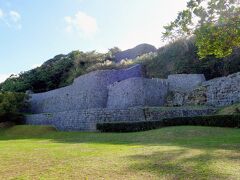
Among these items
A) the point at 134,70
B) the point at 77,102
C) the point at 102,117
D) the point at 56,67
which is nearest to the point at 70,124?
the point at 102,117

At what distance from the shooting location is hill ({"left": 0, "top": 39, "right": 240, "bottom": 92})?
3172cm

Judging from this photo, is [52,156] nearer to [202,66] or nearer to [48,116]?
[48,116]

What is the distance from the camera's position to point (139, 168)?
8.27m

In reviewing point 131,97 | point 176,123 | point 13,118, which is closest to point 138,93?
point 131,97

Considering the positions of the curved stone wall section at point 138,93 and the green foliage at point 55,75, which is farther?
the green foliage at point 55,75

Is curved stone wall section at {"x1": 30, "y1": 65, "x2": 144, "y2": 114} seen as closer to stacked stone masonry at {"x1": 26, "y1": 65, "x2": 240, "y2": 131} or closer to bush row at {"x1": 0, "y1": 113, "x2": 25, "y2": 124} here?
stacked stone masonry at {"x1": 26, "y1": 65, "x2": 240, "y2": 131}

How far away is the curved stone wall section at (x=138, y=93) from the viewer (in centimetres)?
2677

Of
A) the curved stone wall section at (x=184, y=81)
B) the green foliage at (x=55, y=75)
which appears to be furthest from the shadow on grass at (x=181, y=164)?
the green foliage at (x=55, y=75)

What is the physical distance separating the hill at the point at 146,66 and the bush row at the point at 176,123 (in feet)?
41.5

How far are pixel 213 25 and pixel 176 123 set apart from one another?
8.51 meters

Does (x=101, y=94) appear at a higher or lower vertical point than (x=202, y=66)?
lower

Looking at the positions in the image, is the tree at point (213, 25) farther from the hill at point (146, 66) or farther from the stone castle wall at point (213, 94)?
the hill at point (146, 66)

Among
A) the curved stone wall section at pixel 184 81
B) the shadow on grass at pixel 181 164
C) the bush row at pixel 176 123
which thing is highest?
the curved stone wall section at pixel 184 81

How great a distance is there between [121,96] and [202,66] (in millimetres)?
9767
